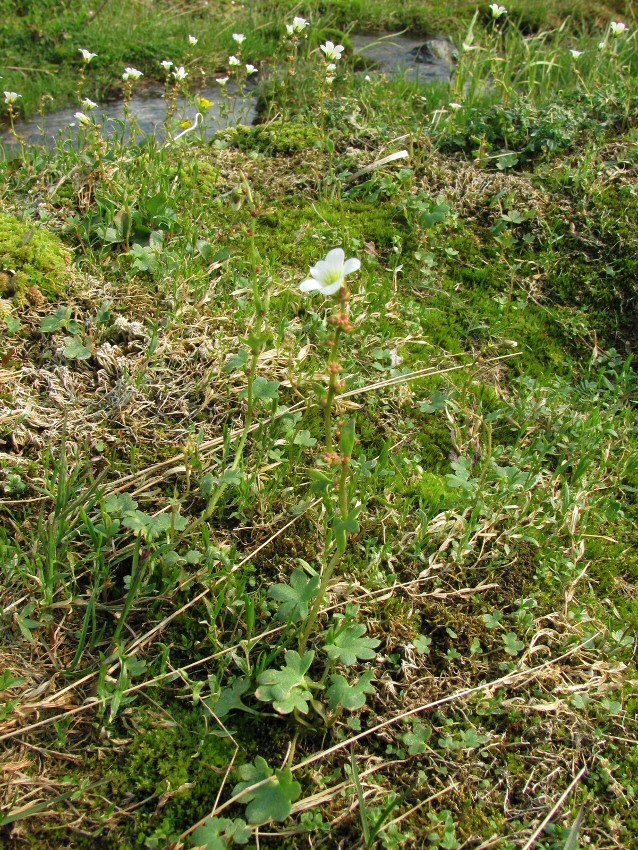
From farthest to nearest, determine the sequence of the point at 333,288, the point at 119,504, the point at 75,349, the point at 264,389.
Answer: the point at 75,349, the point at 264,389, the point at 119,504, the point at 333,288

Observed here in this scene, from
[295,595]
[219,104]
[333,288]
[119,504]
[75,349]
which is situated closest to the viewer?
[333,288]

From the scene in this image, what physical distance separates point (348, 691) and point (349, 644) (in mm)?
133

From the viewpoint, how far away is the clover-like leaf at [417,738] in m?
2.07

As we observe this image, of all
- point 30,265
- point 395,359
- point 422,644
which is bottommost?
point 422,644

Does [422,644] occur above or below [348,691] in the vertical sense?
below

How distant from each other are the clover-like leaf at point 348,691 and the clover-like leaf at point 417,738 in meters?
0.19

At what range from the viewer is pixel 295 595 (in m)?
2.12

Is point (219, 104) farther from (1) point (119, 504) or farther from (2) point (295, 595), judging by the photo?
(2) point (295, 595)

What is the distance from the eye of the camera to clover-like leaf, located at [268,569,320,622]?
2104 millimetres

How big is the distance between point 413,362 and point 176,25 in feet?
16.6

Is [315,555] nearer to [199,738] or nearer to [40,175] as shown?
[199,738]

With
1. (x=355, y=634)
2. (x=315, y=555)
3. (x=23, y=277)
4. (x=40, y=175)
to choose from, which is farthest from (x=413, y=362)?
(x=40, y=175)

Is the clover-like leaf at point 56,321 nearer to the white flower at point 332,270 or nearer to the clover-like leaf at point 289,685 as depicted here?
the white flower at point 332,270

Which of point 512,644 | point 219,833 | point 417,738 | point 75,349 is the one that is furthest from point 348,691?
point 75,349
